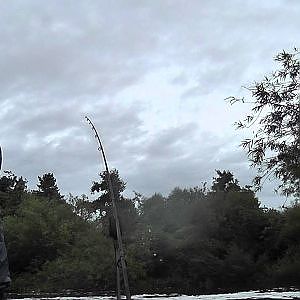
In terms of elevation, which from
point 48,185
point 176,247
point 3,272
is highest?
point 48,185

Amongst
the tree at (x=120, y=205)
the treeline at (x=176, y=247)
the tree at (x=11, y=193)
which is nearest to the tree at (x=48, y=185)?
the tree at (x=11, y=193)

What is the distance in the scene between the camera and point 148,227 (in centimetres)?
4119

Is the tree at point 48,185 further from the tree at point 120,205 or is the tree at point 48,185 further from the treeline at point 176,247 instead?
the treeline at point 176,247

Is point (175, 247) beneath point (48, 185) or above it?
beneath

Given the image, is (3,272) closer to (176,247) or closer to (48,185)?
(176,247)

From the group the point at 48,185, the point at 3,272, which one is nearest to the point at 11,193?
the point at 48,185

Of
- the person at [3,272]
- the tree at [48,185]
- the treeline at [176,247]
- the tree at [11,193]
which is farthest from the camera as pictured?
the tree at [48,185]

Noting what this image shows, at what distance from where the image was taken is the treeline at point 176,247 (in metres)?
35.8

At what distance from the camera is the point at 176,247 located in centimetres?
3822

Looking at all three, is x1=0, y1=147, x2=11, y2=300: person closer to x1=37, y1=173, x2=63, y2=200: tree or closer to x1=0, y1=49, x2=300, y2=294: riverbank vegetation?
x1=0, y1=49, x2=300, y2=294: riverbank vegetation

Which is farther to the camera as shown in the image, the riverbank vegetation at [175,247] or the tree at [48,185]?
the tree at [48,185]

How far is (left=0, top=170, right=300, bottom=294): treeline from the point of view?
1410 inches

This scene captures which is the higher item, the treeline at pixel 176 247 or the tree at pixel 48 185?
the tree at pixel 48 185

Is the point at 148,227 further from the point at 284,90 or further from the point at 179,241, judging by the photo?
the point at 284,90
